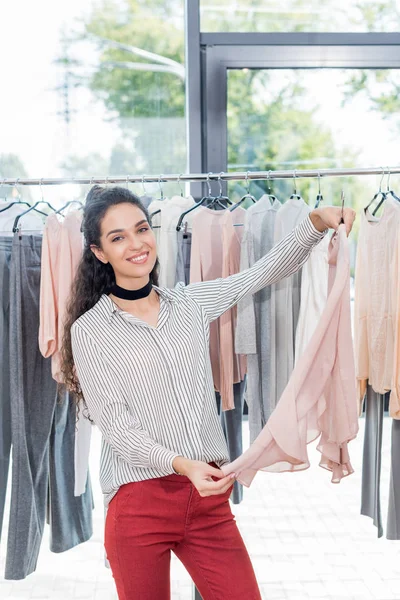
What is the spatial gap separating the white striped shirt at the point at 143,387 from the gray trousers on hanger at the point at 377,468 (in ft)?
2.53

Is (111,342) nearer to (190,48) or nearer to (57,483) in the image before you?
(57,483)

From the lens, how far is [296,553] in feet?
9.75

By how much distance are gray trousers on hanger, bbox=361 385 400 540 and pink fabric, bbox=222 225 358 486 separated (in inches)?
21.6

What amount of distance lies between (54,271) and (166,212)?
0.45 m

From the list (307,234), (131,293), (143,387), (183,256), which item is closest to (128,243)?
(131,293)

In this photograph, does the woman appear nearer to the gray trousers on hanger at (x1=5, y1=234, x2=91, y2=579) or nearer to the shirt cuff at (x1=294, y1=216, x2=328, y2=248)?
the shirt cuff at (x1=294, y1=216, x2=328, y2=248)

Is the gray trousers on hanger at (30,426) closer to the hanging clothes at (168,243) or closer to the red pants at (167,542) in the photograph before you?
the hanging clothes at (168,243)

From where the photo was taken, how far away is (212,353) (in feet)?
8.23

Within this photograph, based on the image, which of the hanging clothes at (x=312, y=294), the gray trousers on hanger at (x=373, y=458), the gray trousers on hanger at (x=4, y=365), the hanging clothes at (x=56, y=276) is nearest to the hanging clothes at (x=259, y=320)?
the hanging clothes at (x=312, y=294)

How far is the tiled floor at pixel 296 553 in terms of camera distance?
281 cm

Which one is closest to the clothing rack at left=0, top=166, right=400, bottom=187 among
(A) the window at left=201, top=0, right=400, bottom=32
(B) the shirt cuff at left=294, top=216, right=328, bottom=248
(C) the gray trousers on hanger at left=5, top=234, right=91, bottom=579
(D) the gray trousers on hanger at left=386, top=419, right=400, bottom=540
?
(C) the gray trousers on hanger at left=5, top=234, right=91, bottom=579

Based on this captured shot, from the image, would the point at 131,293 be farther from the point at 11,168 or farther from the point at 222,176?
the point at 11,168

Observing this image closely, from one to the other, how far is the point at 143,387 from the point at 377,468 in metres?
1.09

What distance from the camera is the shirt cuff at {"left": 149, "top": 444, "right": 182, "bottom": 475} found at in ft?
5.48
